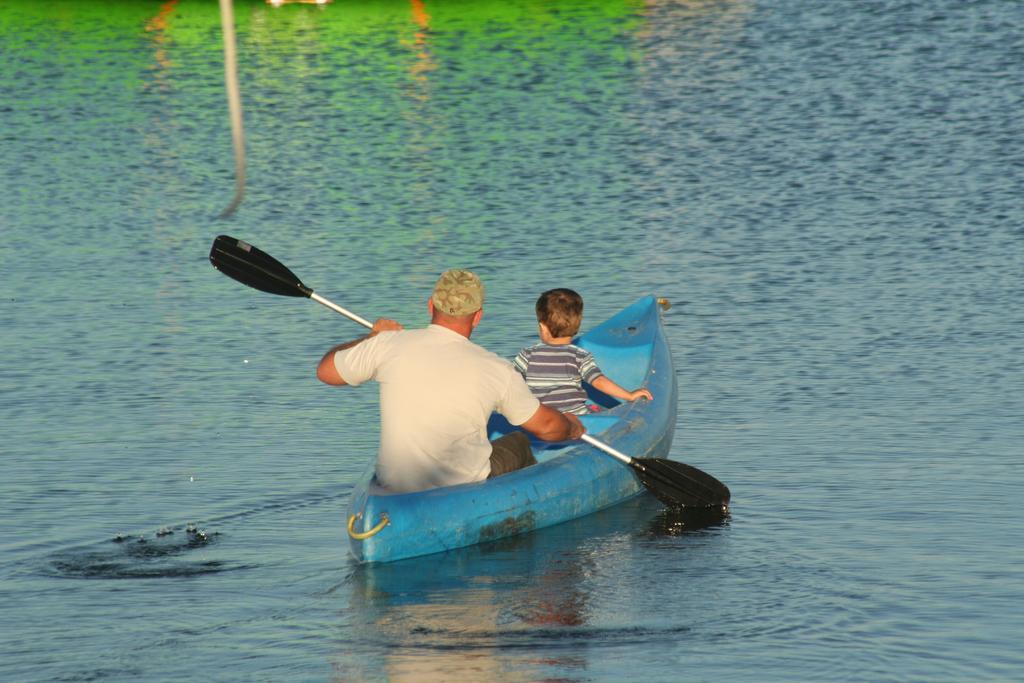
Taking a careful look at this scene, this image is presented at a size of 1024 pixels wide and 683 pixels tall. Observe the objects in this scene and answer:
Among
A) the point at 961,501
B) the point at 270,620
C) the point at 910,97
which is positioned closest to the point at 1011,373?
the point at 961,501

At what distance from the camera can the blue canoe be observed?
839 centimetres

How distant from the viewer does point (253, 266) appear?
10211mm

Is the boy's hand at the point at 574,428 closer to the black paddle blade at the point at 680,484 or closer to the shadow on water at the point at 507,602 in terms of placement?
the shadow on water at the point at 507,602

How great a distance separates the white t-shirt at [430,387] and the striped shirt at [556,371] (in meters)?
1.55

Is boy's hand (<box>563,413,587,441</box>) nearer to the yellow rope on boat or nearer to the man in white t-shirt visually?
the man in white t-shirt

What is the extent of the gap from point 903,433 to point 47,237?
10980mm

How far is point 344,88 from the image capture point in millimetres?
32281

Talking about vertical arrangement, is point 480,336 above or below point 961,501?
above

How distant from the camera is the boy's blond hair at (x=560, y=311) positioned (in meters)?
9.98

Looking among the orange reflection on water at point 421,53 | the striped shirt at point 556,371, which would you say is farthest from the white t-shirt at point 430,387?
the orange reflection on water at point 421,53

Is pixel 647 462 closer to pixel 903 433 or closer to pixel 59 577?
pixel 903 433

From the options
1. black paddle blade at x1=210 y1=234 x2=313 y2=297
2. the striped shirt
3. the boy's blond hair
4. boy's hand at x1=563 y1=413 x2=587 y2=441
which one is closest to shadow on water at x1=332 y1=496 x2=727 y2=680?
boy's hand at x1=563 y1=413 x2=587 y2=441

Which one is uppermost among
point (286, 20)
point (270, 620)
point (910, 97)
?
point (286, 20)

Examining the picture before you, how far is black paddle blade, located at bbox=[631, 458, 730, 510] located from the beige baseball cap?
1856 mm
